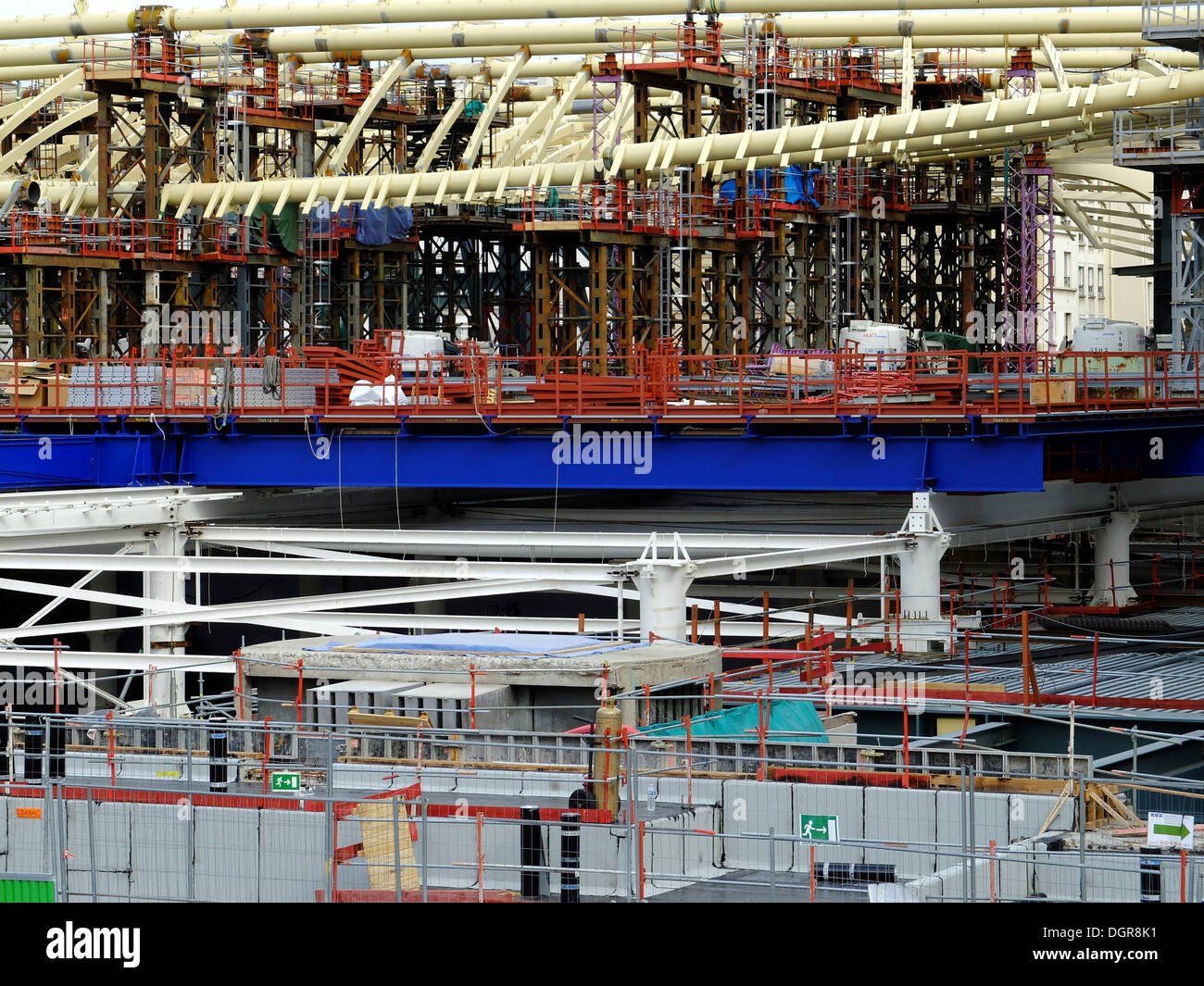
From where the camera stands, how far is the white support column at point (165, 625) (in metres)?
34.1

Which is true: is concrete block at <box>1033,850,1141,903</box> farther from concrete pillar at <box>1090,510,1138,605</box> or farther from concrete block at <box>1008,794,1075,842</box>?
concrete pillar at <box>1090,510,1138,605</box>

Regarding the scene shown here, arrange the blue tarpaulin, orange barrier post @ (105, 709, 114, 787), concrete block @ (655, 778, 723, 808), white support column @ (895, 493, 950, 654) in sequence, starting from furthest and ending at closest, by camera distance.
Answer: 1. white support column @ (895, 493, 950, 654)
2. the blue tarpaulin
3. concrete block @ (655, 778, 723, 808)
4. orange barrier post @ (105, 709, 114, 787)

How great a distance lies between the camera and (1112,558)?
128ft

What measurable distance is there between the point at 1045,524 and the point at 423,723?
18.8 meters

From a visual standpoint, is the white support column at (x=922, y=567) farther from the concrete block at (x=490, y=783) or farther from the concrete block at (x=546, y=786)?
the concrete block at (x=490, y=783)

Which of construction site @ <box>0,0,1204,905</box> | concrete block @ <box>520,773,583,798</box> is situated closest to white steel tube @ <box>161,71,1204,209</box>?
construction site @ <box>0,0,1204,905</box>

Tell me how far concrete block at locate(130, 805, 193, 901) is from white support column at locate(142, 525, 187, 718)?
578 inches

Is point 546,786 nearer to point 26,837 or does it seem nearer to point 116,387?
point 26,837

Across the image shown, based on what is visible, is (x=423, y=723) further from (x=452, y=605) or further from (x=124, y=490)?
(x=452, y=605)

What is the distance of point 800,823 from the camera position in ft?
64.7

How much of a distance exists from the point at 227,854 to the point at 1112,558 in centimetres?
2484

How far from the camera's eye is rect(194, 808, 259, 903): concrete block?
18.1 metres

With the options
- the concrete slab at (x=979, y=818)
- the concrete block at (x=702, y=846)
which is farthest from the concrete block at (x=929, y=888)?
the concrete slab at (x=979, y=818)

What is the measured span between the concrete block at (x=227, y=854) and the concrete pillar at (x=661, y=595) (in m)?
11.4
